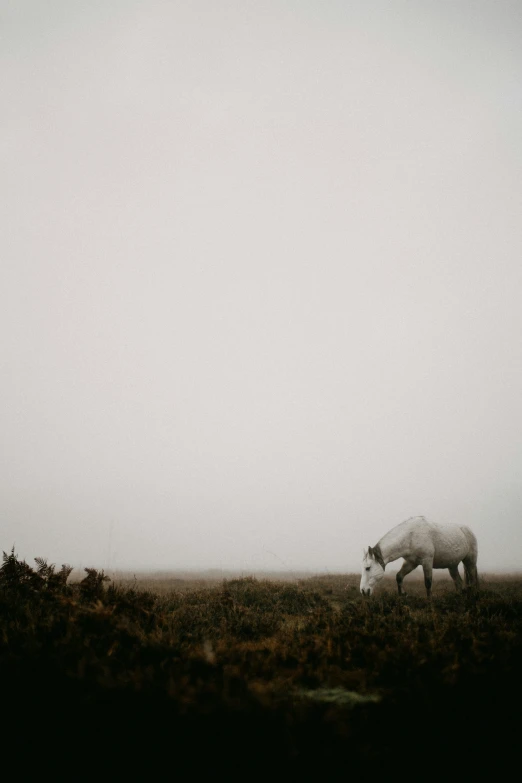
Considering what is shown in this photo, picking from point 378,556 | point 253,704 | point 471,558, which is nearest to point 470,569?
point 471,558

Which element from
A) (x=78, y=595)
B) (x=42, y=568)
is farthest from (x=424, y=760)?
(x=42, y=568)

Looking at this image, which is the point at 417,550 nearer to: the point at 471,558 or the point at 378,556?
the point at 378,556

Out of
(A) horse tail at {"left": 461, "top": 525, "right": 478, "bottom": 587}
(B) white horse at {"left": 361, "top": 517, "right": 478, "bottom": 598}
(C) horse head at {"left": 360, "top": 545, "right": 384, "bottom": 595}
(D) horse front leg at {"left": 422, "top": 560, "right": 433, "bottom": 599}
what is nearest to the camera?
(C) horse head at {"left": 360, "top": 545, "right": 384, "bottom": 595}

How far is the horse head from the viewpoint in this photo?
11.9 m

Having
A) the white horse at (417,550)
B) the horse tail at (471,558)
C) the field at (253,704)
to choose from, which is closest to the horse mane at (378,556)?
the white horse at (417,550)

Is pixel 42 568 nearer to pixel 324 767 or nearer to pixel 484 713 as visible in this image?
pixel 324 767

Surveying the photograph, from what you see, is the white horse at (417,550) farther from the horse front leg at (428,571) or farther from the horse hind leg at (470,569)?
the horse hind leg at (470,569)

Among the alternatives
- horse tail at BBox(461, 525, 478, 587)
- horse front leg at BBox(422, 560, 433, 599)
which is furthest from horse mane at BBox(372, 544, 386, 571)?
horse tail at BBox(461, 525, 478, 587)

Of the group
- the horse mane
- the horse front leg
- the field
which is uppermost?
the field

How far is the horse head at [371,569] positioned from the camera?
1190 cm

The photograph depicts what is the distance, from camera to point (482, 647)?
4.94 metres

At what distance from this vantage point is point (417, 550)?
12766 mm

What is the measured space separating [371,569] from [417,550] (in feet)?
6.32

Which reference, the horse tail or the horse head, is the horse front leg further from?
the horse tail
